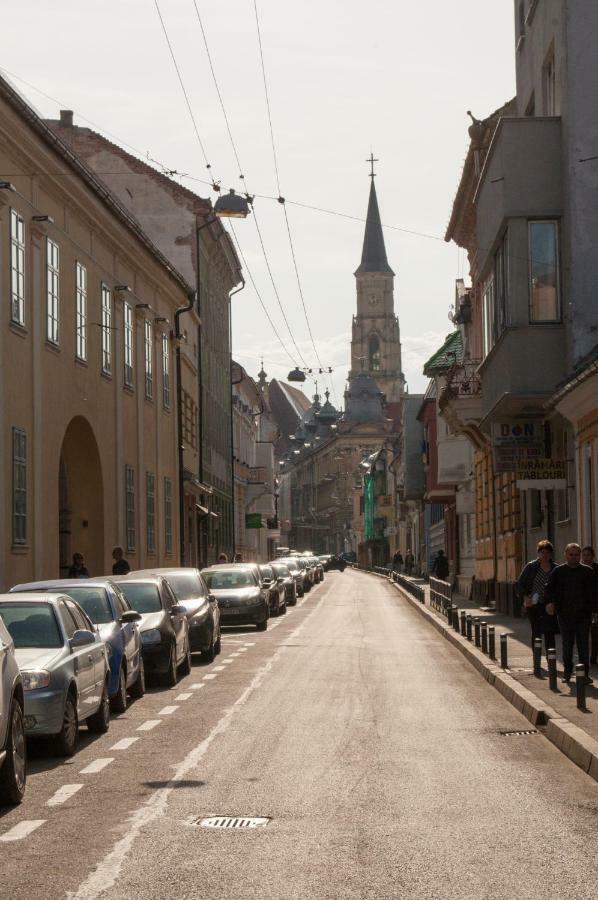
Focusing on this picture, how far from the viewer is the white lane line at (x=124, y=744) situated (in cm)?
1368

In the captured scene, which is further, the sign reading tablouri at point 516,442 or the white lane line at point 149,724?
the sign reading tablouri at point 516,442

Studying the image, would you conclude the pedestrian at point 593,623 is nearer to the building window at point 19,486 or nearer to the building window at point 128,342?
the building window at point 19,486

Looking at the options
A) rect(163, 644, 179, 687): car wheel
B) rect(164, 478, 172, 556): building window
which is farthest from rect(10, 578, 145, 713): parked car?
rect(164, 478, 172, 556): building window

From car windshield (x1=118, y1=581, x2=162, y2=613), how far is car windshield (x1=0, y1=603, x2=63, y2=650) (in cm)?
684

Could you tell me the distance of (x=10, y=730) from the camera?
34.0ft

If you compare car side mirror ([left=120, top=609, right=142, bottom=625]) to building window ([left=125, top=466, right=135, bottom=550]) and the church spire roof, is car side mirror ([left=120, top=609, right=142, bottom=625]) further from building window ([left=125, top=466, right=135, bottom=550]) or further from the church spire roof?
the church spire roof

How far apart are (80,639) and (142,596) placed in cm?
759

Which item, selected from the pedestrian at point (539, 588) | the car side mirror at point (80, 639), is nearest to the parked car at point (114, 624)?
the car side mirror at point (80, 639)

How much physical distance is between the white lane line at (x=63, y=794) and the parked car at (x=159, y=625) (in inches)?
323

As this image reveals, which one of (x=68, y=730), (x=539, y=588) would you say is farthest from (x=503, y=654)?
(x=68, y=730)

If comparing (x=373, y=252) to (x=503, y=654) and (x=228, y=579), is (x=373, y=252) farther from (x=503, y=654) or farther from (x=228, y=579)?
(x=503, y=654)

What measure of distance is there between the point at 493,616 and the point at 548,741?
904 inches

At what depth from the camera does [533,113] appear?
1260 inches

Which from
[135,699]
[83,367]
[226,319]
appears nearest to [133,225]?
[83,367]
